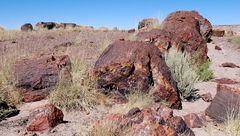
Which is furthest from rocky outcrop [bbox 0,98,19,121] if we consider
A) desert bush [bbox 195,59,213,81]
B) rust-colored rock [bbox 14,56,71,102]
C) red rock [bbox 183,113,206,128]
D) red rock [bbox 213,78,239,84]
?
red rock [bbox 213,78,239,84]

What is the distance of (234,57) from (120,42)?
9.61 meters

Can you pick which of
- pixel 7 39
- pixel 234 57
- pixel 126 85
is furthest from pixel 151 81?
pixel 7 39

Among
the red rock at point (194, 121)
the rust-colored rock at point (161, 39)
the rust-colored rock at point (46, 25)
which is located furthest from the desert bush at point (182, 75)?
the rust-colored rock at point (46, 25)

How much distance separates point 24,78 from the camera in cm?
923

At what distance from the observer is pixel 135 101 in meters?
8.45

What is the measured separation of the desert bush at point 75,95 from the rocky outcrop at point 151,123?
2082 millimetres

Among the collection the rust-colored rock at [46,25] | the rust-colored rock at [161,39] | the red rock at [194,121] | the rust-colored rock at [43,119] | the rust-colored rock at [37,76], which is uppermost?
the rust-colored rock at [46,25]

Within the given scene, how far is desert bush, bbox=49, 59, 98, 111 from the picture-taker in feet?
27.7

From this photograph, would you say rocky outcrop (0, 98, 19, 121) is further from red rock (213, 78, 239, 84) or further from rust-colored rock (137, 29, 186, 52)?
red rock (213, 78, 239, 84)

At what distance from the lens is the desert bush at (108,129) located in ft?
19.6

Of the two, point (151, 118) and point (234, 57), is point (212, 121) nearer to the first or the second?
point (151, 118)

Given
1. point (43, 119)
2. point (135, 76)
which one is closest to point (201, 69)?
point (135, 76)

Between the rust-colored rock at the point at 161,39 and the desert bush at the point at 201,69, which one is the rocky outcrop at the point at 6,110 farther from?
the desert bush at the point at 201,69

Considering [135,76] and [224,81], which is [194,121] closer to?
[135,76]
